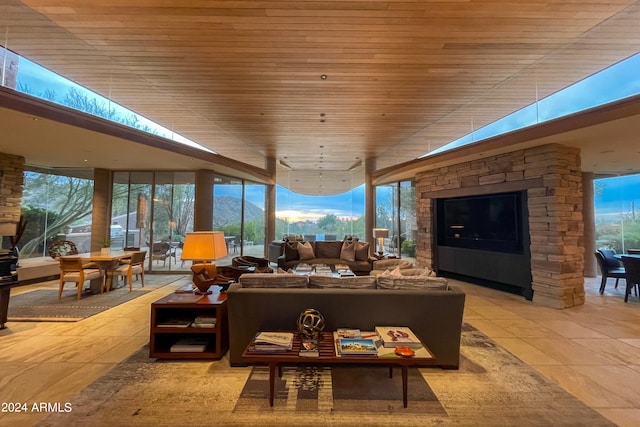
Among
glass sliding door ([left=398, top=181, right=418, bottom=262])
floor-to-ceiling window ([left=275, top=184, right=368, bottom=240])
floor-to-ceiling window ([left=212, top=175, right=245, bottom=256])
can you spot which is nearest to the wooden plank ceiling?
floor-to-ceiling window ([left=212, top=175, right=245, bottom=256])

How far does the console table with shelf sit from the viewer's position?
106 inches

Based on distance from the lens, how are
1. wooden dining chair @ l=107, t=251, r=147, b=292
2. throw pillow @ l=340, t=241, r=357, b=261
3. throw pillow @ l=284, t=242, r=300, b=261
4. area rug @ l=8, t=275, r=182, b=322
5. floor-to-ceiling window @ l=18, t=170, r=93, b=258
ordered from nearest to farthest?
area rug @ l=8, t=275, r=182, b=322, wooden dining chair @ l=107, t=251, r=147, b=292, throw pillow @ l=340, t=241, r=357, b=261, throw pillow @ l=284, t=242, r=300, b=261, floor-to-ceiling window @ l=18, t=170, r=93, b=258

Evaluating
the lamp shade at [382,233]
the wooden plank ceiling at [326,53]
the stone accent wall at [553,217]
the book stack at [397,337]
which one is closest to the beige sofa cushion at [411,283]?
the book stack at [397,337]

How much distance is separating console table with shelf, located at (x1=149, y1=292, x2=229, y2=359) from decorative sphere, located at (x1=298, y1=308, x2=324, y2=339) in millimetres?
977

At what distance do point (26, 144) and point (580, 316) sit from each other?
988 cm

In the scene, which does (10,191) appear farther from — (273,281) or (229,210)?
(273,281)

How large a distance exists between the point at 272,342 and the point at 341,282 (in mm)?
936

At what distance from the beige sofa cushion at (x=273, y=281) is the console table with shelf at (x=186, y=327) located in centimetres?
39

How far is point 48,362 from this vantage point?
2.63 m

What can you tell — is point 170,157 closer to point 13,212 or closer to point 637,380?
point 13,212

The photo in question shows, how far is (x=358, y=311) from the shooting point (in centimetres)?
259

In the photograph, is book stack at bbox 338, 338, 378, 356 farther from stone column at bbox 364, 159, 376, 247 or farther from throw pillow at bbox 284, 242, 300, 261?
stone column at bbox 364, 159, 376, 247

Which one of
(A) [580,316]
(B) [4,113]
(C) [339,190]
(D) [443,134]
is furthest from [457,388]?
(C) [339,190]

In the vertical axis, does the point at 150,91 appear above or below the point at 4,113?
above
